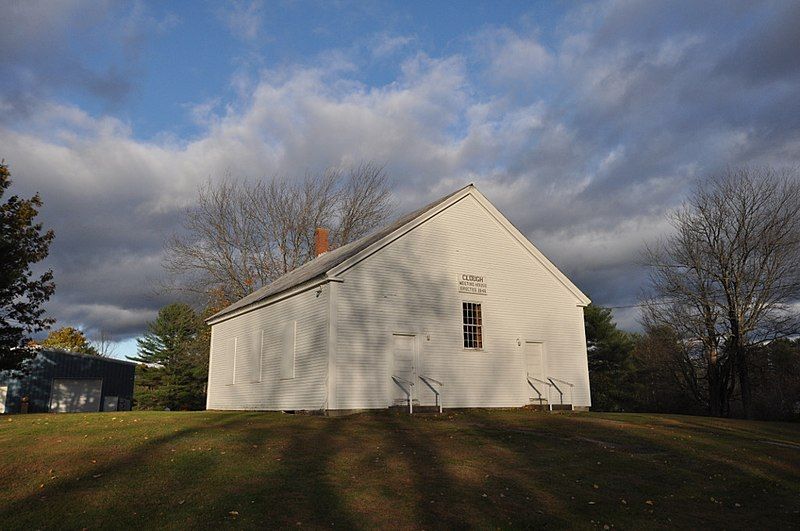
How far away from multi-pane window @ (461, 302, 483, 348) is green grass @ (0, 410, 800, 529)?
6943 mm

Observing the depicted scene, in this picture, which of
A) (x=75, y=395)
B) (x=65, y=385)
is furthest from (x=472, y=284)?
(x=75, y=395)

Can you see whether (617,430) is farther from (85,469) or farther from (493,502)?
(85,469)

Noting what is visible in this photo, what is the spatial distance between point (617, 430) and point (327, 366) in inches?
334

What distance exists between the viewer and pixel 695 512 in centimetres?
955

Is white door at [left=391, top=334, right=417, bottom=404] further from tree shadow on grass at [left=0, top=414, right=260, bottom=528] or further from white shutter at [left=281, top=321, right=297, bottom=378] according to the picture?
tree shadow on grass at [left=0, top=414, right=260, bottom=528]

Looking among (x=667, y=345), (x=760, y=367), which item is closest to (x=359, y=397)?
(x=760, y=367)

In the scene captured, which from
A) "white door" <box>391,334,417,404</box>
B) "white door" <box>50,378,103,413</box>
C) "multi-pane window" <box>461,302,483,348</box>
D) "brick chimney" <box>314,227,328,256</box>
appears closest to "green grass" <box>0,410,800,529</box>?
"white door" <box>391,334,417,404</box>

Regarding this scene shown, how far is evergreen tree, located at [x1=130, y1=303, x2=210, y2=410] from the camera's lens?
60.2 meters

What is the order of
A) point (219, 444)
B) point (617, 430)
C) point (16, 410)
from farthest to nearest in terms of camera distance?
point (16, 410) → point (617, 430) → point (219, 444)

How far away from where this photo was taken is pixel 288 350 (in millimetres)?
22406

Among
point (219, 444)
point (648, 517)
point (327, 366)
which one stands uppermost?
point (327, 366)

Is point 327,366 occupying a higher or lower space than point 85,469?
higher

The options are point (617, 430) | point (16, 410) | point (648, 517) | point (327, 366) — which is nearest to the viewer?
point (648, 517)

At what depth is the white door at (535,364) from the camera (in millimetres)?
24266
